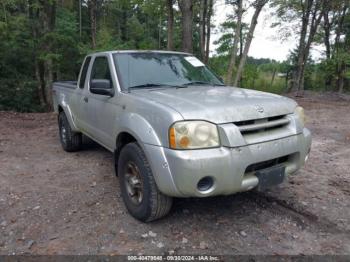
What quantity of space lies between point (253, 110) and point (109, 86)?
1732mm

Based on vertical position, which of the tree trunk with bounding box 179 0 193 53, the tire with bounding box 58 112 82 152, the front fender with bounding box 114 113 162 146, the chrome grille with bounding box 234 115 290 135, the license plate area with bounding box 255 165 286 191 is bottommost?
the tire with bounding box 58 112 82 152

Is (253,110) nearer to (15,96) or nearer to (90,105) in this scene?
(90,105)

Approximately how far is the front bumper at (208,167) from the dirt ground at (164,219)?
0.56 metres

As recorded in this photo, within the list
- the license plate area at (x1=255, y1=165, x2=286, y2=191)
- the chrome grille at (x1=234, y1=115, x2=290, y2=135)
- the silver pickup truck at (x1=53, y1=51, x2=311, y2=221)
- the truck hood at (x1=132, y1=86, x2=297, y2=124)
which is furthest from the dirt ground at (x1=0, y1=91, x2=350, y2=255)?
the truck hood at (x1=132, y1=86, x2=297, y2=124)

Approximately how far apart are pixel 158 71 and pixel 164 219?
1844 millimetres

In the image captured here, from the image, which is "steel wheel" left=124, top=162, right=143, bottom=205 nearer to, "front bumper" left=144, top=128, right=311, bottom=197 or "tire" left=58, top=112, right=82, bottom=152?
"front bumper" left=144, top=128, right=311, bottom=197

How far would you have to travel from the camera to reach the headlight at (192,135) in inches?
101

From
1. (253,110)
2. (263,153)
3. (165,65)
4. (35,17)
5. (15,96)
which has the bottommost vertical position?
(15,96)

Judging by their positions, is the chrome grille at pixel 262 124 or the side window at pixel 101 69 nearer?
the chrome grille at pixel 262 124

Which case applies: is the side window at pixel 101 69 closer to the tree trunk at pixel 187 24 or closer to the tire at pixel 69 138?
the tire at pixel 69 138

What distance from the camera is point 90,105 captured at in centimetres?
442

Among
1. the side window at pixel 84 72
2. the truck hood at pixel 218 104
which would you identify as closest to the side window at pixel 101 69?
the side window at pixel 84 72

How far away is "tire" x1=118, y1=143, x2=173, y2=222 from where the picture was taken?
288 cm

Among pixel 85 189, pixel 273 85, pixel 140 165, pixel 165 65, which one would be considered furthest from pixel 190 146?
pixel 273 85
